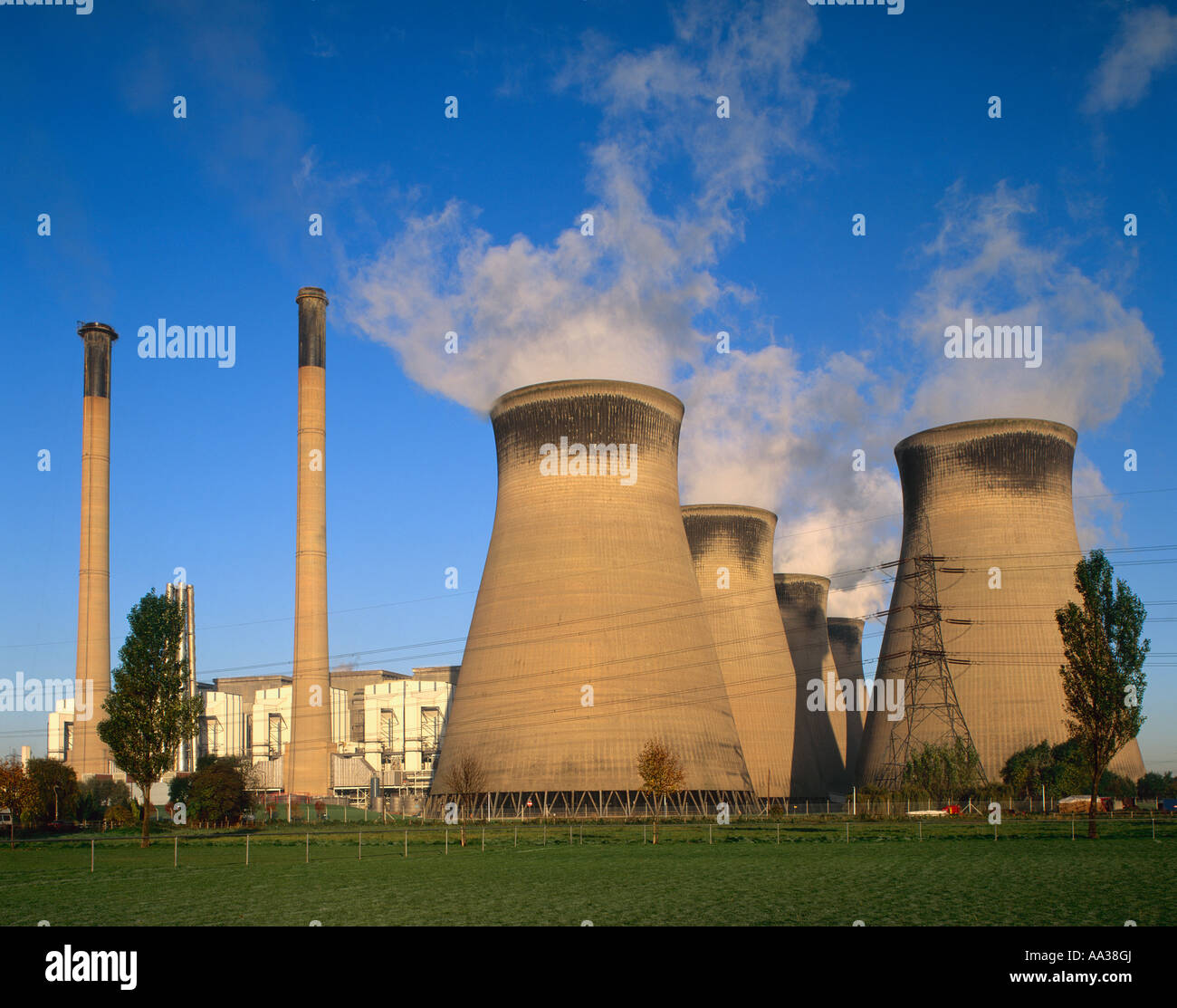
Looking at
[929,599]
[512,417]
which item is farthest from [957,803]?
[512,417]

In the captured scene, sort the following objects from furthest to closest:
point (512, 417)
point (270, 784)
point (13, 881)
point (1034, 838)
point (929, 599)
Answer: point (270, 784) → point (929, 599) → point (512, 417) → point (1034, 838) → point (13, 881)

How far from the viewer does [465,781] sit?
127ft

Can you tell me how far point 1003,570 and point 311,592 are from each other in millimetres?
32413

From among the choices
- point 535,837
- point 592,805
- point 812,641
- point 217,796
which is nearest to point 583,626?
point 592,805

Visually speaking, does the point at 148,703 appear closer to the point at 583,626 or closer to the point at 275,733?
the point at 583,626

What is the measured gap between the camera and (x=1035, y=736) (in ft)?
147

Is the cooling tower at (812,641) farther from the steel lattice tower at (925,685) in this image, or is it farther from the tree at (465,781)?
the tree at (465,781)

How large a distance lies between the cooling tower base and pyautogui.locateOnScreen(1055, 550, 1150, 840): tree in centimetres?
1523

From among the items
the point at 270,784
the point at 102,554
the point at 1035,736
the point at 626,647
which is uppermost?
the point at 102,554

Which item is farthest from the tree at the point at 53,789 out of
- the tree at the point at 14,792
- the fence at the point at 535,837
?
the fence at the point at 535,837

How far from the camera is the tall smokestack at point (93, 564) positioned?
60312mm
